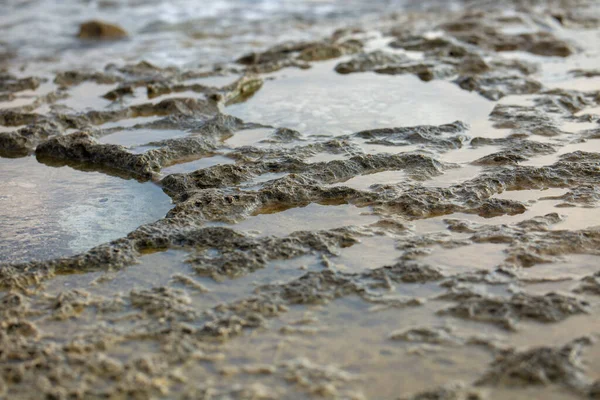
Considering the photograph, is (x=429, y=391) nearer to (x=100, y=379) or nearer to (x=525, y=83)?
(x=100, y=379)

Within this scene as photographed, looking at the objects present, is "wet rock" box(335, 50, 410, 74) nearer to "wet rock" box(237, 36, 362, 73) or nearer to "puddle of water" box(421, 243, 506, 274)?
"wet rock" box(237, 36, 362, 73)

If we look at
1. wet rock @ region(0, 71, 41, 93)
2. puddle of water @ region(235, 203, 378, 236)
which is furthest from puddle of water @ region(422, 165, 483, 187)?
wet rock @ region(0, 71, 41, 93)

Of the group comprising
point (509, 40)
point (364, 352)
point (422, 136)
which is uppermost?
point (509, 40)

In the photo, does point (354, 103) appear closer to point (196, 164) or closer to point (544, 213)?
point (196, 164)

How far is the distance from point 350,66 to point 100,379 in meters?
3.99

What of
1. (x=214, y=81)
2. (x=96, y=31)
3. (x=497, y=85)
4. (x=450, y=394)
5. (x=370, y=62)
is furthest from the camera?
(x=96, y=31)

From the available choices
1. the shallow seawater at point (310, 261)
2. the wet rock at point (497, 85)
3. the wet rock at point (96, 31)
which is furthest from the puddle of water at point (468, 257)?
the wet rock at point (96, 31)

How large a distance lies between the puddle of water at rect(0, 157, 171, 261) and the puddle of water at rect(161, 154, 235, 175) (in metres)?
0.20

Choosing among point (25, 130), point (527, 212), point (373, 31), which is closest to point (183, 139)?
point (25, 130)

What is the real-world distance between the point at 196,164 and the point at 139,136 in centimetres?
67

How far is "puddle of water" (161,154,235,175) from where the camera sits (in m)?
3.64

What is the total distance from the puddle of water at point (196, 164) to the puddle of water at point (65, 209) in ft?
0.66

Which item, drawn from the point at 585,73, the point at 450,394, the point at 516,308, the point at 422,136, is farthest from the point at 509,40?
the point at 450,394

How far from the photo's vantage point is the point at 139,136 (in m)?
4.22
